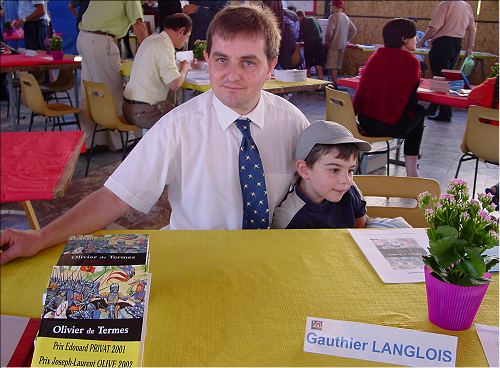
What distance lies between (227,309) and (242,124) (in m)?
0.72

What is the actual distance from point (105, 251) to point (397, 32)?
3.17m

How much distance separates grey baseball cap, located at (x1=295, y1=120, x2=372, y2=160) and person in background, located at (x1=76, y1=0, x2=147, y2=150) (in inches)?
126

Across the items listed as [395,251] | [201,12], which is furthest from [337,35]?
[395,251]

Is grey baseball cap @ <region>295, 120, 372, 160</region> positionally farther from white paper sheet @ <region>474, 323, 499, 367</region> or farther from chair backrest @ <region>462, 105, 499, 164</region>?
chair backrest @ <region>462, 105, 499, 164</region>

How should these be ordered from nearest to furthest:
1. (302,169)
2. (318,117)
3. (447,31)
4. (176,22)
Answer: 1. (302,169)
2. (318,117)
3. (176,22)
4. (447,31)

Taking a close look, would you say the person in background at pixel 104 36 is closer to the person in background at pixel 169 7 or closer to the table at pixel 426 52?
the person in background at pixel 169 7

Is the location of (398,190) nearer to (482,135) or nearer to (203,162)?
(203,162)

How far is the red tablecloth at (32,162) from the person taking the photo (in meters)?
0.70

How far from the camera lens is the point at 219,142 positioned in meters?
1.53

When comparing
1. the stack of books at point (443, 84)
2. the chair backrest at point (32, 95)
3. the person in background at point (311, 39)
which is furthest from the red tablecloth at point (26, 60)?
the stack of books at point (443, 84)

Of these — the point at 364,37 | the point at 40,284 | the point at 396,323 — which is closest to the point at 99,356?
the point at 40,284

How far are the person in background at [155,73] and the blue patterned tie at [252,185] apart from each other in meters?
2.51

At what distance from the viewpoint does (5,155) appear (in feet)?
2.11

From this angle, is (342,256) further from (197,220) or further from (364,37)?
(364,37)
